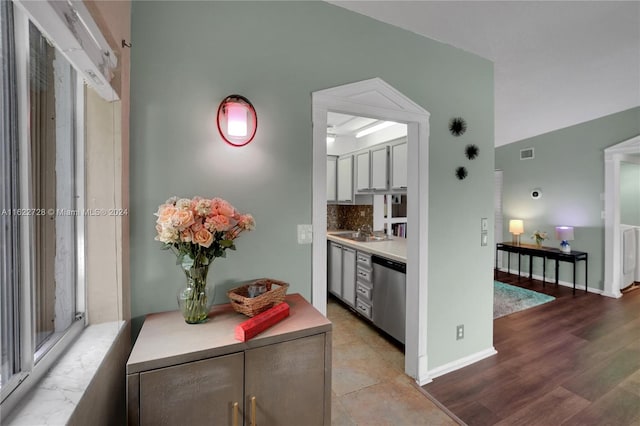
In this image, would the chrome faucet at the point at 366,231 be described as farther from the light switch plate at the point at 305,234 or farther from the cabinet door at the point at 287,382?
the cabinet door at the point at 287,382

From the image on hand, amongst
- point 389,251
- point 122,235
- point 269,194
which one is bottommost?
point 389,251

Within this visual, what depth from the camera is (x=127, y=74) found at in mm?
1247

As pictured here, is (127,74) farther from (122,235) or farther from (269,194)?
(269,194)

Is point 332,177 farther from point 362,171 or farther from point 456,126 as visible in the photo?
point 456,126

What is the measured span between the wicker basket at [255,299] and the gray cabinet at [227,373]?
6 cm

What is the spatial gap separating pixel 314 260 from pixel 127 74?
135 cm

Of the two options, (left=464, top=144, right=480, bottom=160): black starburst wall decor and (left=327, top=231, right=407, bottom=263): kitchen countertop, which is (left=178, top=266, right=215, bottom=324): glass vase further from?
(left=464, top=144, right=480, bottom=160): black starburst wall decor

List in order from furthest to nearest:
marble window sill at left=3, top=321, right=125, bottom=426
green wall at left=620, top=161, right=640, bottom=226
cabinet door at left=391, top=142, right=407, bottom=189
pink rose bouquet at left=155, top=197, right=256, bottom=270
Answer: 1. green wall at left=620, top=161, right=640, bottom=226
2. cabinet door at left=391, top=142, right=407, bottom=189
3. pink rose bouquet at left=155, top=197, right=256, bottom=270
4. marble window sill at left=3, top=321, right=125, bottom=426

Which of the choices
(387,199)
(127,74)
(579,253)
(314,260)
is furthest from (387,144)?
(579,253)

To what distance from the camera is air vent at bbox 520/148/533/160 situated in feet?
17.0

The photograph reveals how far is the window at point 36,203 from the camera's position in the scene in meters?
0.68

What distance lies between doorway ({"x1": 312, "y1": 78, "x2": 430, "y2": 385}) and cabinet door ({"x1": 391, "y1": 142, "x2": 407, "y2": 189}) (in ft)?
3.05

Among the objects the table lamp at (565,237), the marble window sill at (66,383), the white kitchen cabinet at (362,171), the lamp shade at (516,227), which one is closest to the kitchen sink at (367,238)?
the white kitchen cabinet at (362,171)

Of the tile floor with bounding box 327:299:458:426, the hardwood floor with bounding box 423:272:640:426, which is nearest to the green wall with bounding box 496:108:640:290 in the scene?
the hardwood floor with bounding box 423:272:640:426
